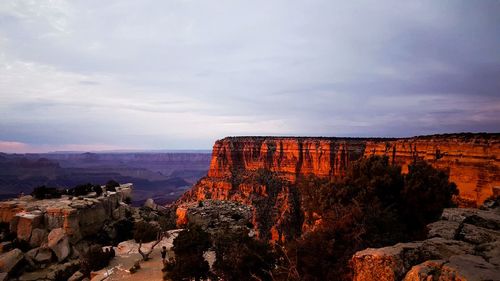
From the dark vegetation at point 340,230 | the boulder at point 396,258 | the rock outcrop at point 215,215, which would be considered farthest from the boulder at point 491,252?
the rock outcrop at point 215,215

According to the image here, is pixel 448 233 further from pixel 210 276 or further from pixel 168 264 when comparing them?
pixel 168 264

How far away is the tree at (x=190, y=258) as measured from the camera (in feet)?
53.7

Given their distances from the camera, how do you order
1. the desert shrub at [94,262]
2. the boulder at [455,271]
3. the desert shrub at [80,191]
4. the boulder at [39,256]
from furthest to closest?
the desert shrub at [80,191]
the boulder at [39,256]
the desert shrub at [94,262]
the boulder at [455,271]

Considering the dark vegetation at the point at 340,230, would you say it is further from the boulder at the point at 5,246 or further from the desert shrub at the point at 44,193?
the desert shrub at the point at 44,193

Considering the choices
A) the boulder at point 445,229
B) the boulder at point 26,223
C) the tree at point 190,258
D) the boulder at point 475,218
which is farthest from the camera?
the boulder at point 26,223

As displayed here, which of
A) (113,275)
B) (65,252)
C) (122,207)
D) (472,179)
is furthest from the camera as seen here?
(122,207)

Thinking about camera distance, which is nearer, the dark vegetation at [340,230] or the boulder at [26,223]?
the dark vegetation at [340,230]

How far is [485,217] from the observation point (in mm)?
9766

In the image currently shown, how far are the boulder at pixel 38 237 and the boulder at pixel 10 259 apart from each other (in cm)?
308

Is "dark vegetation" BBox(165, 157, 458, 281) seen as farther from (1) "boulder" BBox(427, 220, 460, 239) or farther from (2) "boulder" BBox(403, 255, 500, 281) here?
(2) "boulder" BBox(403, 255, 500, 281)

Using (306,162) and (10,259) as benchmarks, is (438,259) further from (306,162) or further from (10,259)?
(306,162)

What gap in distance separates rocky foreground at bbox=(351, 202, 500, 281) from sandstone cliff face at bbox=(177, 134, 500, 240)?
1985cm

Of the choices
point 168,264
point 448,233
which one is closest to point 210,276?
point 168,264

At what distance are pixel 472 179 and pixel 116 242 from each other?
34853 millimetres
